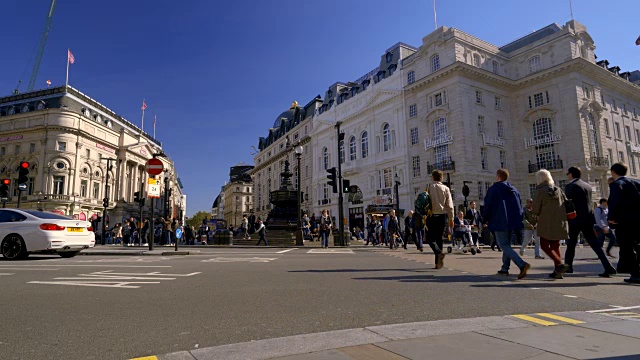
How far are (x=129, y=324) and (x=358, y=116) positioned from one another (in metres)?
45.0

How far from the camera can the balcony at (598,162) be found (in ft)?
110

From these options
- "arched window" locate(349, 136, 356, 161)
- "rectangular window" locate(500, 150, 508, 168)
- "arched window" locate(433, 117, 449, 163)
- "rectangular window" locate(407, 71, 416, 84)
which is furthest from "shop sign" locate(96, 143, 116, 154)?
"rectangular window" locate(500, 150, 508, 168)

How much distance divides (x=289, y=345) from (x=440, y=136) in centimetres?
3583

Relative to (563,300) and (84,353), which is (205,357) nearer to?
(84,353)

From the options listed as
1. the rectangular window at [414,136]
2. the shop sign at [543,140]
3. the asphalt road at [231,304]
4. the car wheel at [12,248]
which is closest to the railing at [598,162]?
the shop sign at [543,140]

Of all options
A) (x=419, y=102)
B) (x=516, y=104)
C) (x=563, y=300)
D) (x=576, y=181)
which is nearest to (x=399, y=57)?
(x=419, y=102)

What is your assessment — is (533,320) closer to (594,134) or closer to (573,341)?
(573,341)

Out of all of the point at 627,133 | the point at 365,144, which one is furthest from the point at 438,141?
the point at 627,133

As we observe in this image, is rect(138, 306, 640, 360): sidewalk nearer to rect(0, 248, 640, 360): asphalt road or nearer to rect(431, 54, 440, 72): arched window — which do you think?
rect(0, 248, 640, 360): asphalt road

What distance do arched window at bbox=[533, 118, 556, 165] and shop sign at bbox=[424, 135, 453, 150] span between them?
9.01 meters

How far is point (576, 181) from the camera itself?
22.6ft

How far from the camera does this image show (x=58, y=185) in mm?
55719

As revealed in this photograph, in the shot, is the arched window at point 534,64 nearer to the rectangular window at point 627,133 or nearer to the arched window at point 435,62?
the arched window at point 435,62

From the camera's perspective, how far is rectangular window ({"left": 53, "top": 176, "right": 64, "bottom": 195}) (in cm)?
5531
